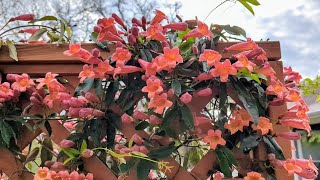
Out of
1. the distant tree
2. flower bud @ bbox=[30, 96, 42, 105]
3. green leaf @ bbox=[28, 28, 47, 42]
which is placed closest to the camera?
flower bud @ bbox=[30, 96, 42, 105]

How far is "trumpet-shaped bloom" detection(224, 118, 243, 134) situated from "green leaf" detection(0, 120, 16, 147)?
0.49 metres

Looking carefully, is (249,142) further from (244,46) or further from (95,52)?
(95,52)

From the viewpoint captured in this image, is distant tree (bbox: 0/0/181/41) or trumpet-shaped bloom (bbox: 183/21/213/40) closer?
trumpet-shaped bloom (bbox: 183/21/213/40)

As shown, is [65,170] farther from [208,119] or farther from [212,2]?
[212,2]

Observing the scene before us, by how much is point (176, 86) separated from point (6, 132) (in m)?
0.40

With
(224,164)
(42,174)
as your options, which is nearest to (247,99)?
(224,164)

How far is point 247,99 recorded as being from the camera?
2.53 feet

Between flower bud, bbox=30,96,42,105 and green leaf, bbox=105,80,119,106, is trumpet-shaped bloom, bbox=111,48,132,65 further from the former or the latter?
flower bud, bbox=30,96,42,105

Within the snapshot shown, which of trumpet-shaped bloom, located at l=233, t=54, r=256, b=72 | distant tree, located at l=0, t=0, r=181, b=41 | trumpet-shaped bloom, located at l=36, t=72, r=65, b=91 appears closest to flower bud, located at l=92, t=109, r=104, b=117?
trumpet-shaped bloom, located at l=36, t=72, r=65, b=91

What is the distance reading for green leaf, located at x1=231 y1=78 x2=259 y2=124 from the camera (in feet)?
2.46

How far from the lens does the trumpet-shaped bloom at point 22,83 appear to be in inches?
32.5

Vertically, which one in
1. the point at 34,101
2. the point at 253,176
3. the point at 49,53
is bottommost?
the point at 253,176

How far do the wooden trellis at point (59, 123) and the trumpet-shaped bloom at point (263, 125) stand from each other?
0.05 m

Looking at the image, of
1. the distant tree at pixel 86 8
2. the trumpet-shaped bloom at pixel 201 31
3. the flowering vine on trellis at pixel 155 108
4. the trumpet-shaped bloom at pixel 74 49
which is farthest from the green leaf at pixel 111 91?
the distant tree at pixel 86 8
